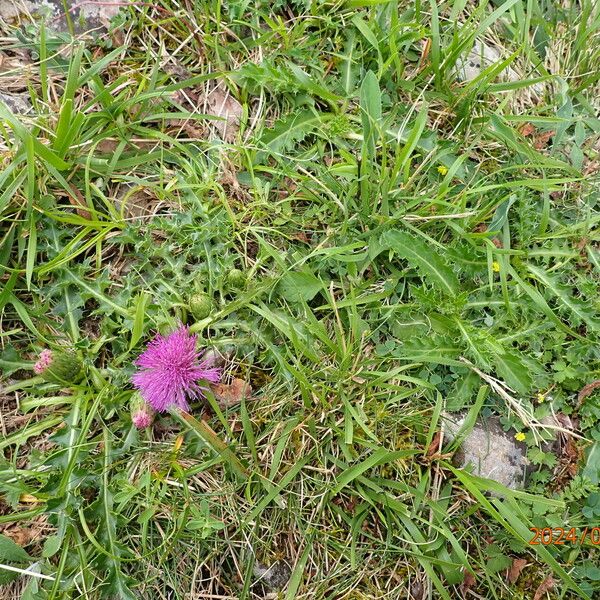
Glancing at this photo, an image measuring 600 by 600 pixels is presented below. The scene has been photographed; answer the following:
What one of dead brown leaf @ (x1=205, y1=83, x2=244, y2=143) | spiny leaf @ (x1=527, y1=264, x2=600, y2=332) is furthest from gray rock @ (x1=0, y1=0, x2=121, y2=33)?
spiny leaf @ (x1=527, y1=264, x2=600, y2=332)

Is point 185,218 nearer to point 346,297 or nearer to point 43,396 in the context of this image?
point 346,297

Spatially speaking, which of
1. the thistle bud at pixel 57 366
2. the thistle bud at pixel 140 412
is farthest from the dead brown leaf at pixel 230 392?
the thistle bud at pixel 57 366

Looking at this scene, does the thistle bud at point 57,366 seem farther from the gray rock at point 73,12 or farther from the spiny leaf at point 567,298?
the spiny leaf at point 567,298

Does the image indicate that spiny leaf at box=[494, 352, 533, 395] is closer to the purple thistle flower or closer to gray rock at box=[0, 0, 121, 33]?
the purple thistle flower

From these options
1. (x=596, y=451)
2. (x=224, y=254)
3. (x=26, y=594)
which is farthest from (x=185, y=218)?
(x=596, y=451)

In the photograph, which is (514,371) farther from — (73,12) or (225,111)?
(73,12)
